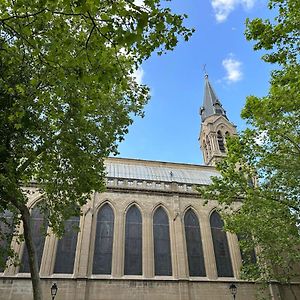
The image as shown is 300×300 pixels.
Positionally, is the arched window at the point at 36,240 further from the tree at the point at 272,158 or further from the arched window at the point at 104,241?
the tree at the point at 272,158

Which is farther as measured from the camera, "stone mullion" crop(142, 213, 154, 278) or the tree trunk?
"stone mullion" crop(142, 213, 154, 278)

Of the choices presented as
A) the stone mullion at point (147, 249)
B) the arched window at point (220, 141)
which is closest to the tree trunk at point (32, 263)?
the stone mullion at point (147, 249)

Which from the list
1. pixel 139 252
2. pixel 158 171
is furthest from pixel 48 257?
pixel 158 171

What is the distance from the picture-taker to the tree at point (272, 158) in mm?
9695

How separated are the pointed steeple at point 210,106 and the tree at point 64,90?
33.2 meters

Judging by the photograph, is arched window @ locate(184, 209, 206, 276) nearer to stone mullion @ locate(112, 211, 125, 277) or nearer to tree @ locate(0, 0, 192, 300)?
stone mullion @ locate(112, 211, 125, 277)

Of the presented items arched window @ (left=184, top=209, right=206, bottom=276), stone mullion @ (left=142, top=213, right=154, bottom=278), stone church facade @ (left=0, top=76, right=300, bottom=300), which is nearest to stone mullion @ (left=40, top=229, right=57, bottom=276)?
stone church facade @ (left=0, top=76, right=300, bottom=300)

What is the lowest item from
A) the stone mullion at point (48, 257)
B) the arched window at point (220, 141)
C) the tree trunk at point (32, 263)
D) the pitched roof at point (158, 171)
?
the tree trunk at point (32, 263)

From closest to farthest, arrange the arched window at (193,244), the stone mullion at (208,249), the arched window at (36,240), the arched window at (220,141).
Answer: the arched window at (36,240) → the stone mullion at (208,249) → the arched window at (193,244) → the arched window at (220,141)

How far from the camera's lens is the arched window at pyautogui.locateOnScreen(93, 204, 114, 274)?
64.3 ft

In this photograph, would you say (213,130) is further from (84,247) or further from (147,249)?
(84,247)

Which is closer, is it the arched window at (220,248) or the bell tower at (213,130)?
the arched window at (220,248)

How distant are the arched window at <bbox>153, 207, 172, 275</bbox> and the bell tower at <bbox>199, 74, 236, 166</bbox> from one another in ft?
55.9

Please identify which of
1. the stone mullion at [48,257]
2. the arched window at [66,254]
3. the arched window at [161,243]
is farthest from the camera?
the arched window at [161,243]
